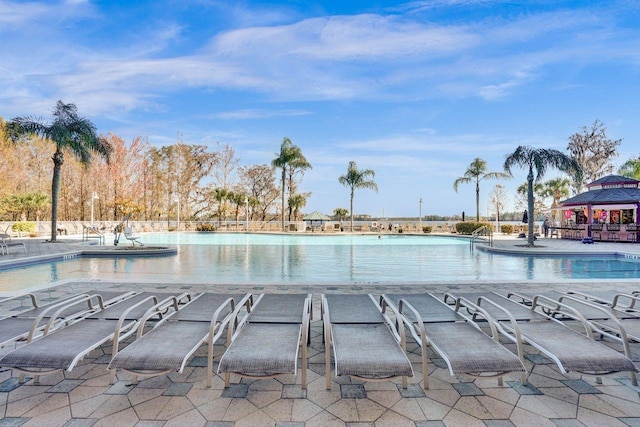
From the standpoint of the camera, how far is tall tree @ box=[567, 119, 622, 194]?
27.6 m

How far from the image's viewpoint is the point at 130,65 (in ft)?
52.0

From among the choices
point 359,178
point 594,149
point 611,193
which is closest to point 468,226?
point 611,193

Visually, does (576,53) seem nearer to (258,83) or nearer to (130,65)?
(258,83)

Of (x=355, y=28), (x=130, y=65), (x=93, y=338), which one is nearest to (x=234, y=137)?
(x=130, y=65)

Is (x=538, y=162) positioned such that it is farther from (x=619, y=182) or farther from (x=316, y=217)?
(x=316, y=217)

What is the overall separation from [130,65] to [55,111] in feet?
13.0

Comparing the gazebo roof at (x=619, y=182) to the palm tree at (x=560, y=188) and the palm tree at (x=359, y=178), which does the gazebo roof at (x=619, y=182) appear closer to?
the palm tree at (x=560, y=188)

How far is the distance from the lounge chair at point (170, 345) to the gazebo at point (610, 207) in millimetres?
20924

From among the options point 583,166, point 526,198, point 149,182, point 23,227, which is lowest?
point 23,227

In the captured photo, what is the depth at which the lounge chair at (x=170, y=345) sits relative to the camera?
6.83ft

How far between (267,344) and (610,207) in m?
21.9

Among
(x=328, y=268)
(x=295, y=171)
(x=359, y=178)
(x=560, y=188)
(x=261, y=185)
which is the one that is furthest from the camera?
(x=261, y=185)

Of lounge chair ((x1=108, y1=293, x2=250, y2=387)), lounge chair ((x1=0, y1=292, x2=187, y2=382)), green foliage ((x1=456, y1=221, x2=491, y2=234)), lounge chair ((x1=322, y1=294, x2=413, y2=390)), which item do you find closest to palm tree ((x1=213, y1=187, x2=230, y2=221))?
green foliage ((x1=456, y1=221, x2=491, y2=234))

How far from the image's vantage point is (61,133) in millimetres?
13539
